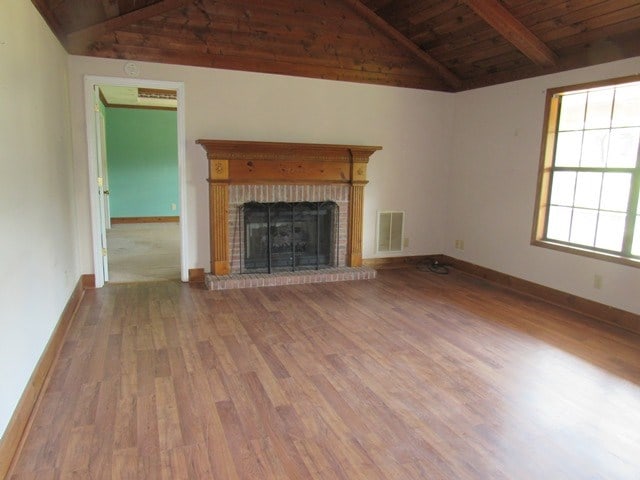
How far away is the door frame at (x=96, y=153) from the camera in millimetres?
4586

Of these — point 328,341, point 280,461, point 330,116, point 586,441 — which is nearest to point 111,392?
point 280,461

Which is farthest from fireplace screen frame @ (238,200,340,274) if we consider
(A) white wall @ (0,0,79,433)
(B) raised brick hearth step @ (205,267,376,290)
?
(A) white wall @ (0,0,79,433)

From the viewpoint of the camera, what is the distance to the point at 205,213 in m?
5.13

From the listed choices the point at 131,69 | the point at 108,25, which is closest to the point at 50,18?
the point at 108,25

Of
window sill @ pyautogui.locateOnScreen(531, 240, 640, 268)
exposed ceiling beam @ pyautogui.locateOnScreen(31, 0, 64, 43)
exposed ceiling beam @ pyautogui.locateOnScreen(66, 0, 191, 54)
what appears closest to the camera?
exposed ceiling beam @ pyautogui.locateOnScreen(31, 0, 64, 43)

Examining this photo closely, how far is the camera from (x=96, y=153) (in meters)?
4.72

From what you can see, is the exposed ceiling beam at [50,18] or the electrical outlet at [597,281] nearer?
the exposed ceiling beam at [50,18]

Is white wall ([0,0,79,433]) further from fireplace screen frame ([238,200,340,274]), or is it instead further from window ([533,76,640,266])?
window ([533,76,640,266])

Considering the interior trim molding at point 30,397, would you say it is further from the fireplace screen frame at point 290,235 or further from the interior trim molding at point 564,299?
the interior trim molding at point 564,299

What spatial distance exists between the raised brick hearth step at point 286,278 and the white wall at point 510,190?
1512 millimetres

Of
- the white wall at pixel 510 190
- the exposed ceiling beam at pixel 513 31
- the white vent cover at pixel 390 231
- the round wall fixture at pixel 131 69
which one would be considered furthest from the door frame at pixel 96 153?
the white wall at pixel 510 190

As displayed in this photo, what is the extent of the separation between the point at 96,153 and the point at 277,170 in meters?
1.92

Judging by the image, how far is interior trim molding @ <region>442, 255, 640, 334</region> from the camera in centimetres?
396

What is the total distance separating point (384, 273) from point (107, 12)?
163 inches
